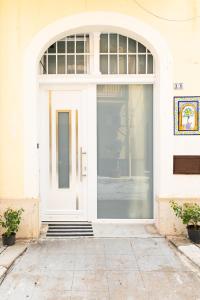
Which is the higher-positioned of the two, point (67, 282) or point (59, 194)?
point (59, 194)

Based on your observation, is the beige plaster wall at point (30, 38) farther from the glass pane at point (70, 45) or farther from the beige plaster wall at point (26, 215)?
the glass pane at point (70, 45)

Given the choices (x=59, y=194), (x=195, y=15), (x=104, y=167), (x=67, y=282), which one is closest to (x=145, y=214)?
(x=104, y=167)

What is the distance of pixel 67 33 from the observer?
17.7 feet

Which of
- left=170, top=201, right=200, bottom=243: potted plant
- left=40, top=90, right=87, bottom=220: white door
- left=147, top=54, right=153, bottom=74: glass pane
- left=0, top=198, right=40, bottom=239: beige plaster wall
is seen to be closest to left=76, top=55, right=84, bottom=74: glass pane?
left=40, top=90, right=87, bottom=220: white door

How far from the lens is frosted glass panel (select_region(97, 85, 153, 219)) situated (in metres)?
5.82

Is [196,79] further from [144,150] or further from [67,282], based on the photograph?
[67,282]

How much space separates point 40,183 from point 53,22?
2928 millimetres

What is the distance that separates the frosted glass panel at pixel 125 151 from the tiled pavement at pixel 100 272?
36.7 inches

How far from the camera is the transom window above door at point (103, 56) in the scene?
18.8ft

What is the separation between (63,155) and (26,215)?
1.33m

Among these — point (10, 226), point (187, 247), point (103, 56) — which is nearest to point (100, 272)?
point (187, 247)

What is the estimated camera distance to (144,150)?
19.1 ft

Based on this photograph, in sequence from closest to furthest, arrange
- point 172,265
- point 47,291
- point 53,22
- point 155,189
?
point 47,291 < point 172,265 < point 53,22 < point 155,189

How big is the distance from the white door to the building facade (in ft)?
0.06
